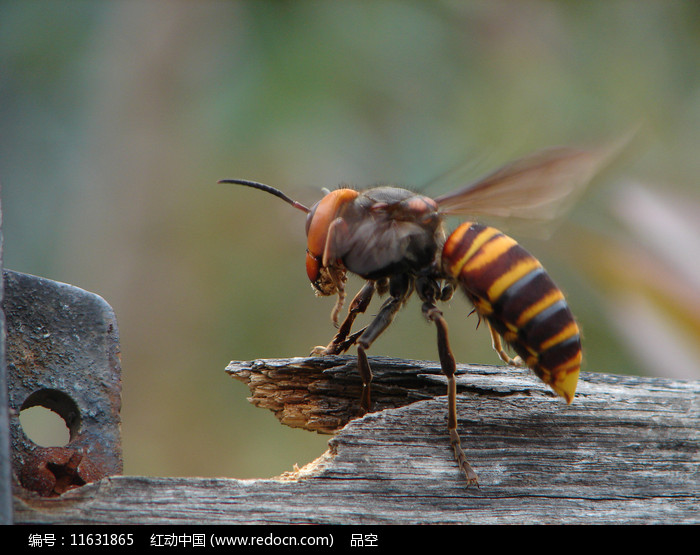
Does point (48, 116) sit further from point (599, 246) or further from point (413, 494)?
point (413, 494)

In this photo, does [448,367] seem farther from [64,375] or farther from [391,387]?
[64,375]

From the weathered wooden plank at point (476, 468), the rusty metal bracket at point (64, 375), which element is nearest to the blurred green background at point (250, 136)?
the weathered wooden plank at point (476, 468)

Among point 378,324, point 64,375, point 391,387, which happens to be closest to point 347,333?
point 378,324

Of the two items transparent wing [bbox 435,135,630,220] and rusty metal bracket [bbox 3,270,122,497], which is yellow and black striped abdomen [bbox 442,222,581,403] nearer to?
transparent wing [bbox 435,135,630,220]

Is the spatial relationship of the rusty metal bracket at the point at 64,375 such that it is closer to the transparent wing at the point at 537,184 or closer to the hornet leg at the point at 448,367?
the hornet leg at the point at 448,367


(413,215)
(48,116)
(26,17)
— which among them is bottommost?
(413,215)

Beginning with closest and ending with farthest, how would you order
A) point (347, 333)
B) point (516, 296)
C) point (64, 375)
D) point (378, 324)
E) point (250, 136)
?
point (64, 375), point (516, 296), point (378, 324), point (347, 333), point (250, 136)

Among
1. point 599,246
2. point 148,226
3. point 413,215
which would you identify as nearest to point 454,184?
point 413,215
